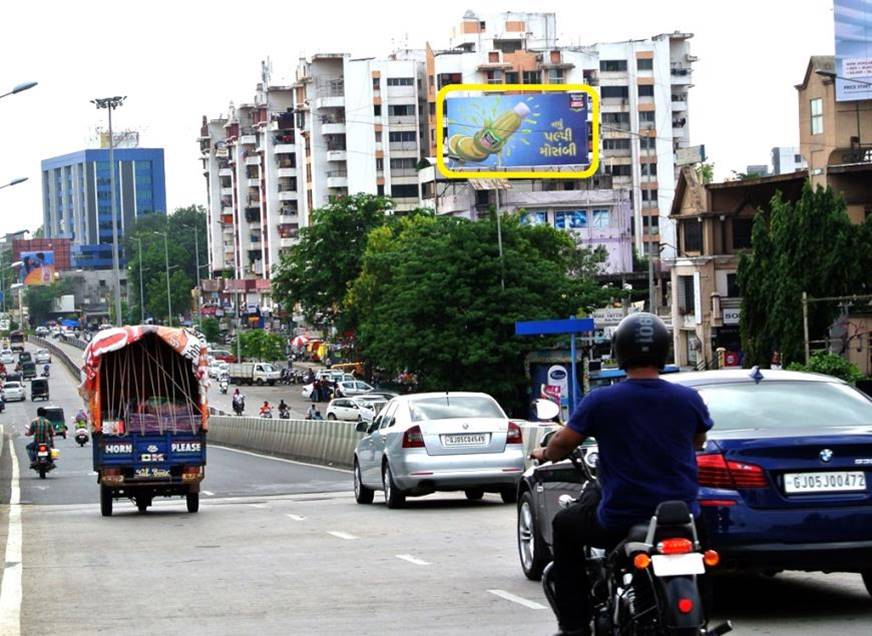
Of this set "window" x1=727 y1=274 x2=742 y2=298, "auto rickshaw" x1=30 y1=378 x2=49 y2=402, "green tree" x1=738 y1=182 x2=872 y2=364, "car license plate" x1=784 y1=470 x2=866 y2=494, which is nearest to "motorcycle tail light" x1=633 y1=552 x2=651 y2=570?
"car license plate" x1=784 y1=470 x2=866 y2=494

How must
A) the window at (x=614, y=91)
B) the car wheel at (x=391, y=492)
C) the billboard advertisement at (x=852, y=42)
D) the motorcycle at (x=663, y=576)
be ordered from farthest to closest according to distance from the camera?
the window at (x=614, y=91)
the billboard advertisement at (x=852, y=42)
the car wheel at (x=391, y=492)
the motorcycle at (x=663, y=576)

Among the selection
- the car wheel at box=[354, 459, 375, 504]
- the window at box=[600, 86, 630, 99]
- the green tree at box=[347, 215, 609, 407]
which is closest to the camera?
the car wheel at box=[354, 459, 375, 504]

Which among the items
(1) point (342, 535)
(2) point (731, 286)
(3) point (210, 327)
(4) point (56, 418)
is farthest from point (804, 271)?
(3) point (210, 327)

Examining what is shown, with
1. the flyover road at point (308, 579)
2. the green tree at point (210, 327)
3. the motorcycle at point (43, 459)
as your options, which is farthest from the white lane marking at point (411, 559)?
the green tree at point (210, 327)

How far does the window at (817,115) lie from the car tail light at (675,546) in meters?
69.1

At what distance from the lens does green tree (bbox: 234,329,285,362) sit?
131750 mm

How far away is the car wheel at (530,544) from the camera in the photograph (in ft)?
42.9

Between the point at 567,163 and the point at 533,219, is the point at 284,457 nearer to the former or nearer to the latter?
the point at 567,163

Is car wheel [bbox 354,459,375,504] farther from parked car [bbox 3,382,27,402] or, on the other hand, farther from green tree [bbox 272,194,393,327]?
parked car [bbox 3,382,27,402]

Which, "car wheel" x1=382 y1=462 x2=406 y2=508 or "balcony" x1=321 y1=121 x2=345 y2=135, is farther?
"balcony" x1=321 y1=121 x2=345 y2=135

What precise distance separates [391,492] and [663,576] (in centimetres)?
1561

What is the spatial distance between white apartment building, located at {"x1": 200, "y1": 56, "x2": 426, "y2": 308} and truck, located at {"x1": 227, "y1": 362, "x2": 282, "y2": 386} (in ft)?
49.7

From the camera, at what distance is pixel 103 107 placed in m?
125

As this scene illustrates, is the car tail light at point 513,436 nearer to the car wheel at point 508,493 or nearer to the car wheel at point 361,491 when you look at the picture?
the car wheel at point 508,493
